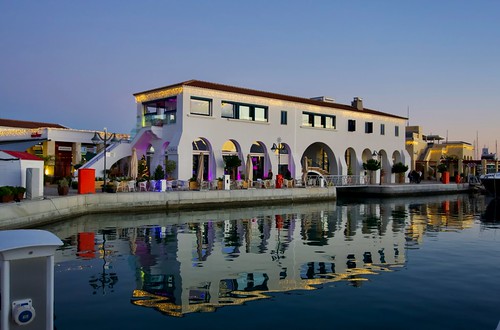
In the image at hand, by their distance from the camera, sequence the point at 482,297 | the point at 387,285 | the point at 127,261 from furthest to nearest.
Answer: the point at 127,261 → the point at 387,285 → the point at 482,297

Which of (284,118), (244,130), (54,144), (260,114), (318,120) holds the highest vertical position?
(318,120)

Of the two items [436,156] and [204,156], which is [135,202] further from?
[436,156]

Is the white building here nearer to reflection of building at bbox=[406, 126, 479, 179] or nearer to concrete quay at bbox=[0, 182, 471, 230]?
concrete quay at bbox=[0, 182, 471, 230]

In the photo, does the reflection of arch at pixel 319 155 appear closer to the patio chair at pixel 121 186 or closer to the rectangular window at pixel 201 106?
the rectangular window at pixel 201 106

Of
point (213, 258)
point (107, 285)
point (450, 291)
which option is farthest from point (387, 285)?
point (107, 285)

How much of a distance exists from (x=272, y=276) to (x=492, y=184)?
42.4 metres

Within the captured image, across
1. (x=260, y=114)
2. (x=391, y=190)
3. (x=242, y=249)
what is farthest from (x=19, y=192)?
(x=391, y=190)

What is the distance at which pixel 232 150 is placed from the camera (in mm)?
36812

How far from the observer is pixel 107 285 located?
9734mm

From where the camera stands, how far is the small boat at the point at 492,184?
45.1 m

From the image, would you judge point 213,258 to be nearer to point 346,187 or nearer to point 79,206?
point 79,206

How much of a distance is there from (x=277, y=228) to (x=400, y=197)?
2453 centimetres

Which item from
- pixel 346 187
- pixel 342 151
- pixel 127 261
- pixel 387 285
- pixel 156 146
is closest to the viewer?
pixel 387 285

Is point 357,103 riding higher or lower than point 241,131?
higher
